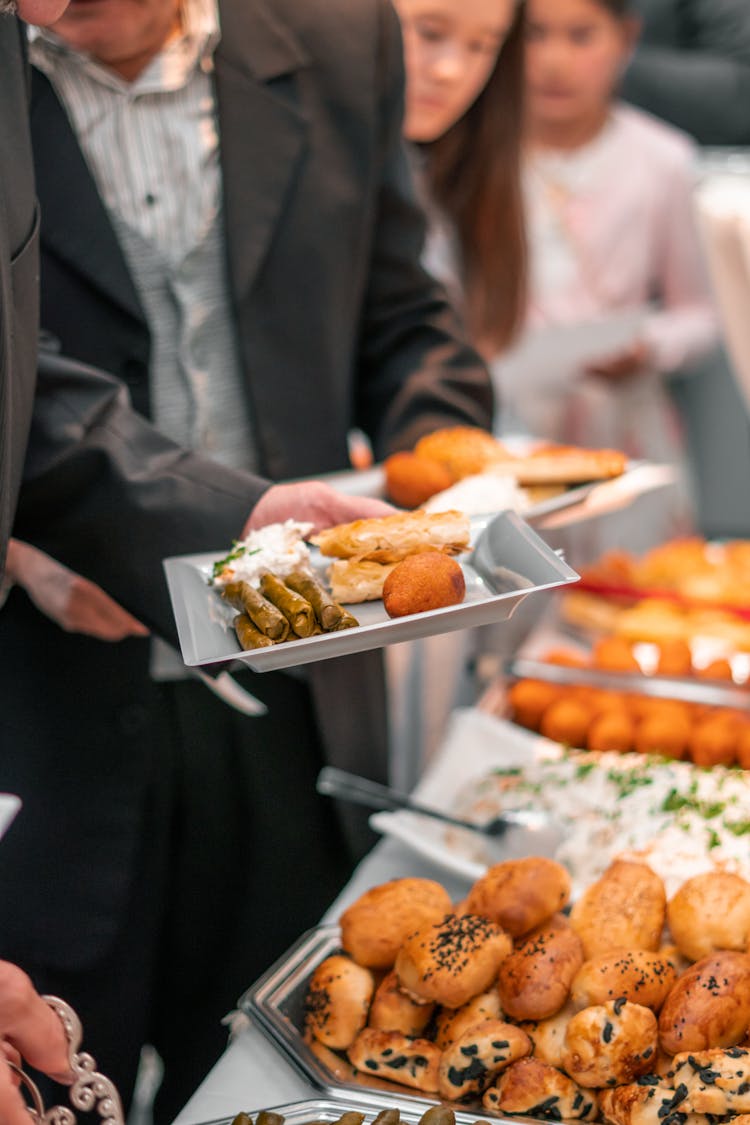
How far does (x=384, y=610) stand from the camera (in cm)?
91

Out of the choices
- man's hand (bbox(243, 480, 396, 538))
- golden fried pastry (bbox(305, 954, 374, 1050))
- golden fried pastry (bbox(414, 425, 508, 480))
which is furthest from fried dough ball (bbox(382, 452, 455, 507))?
golden fried pastry (bbox(305, 954, 374, 1050))

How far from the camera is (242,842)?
163 centimetres

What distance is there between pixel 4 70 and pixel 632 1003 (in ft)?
3.06

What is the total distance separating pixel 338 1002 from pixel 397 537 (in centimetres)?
39

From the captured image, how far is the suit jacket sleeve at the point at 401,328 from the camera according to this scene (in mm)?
1600

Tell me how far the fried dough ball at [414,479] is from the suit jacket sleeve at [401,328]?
0.81 ft

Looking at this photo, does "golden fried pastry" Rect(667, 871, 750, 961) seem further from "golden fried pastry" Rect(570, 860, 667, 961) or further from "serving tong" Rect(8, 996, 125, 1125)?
"serving tong" Rect(8, 996, 125, 1125)

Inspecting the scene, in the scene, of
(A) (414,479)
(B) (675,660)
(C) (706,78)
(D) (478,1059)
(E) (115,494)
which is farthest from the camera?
(C) (706,78)

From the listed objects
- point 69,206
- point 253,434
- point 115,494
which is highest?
point 69,206

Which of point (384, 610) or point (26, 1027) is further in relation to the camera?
point (384, 610)

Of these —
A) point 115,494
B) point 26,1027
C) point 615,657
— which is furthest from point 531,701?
point 26,1027

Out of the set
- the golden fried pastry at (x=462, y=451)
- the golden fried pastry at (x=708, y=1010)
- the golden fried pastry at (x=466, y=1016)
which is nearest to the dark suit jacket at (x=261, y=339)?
the golden fried pastry at (x=462, y=451)

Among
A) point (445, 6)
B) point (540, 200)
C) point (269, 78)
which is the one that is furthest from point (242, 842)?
point (540, 200)

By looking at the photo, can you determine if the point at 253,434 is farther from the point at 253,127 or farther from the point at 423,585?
the point at 423,585
